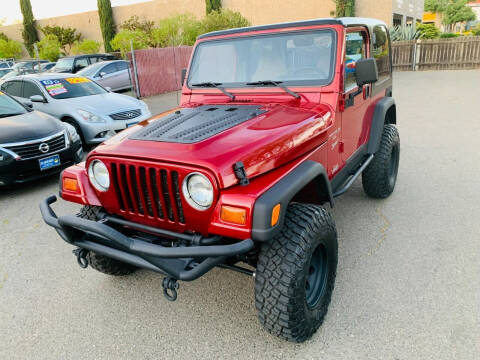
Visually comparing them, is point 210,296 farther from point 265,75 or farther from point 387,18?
point 387,18

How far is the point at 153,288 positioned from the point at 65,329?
67cm

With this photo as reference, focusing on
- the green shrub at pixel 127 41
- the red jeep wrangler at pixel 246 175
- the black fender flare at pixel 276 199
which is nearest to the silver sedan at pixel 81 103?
the red jeep wrangler at pixel 246 175

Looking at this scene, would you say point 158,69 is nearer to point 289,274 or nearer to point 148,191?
point 148,191

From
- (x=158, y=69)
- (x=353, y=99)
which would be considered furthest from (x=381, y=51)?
(x=158, y=69)

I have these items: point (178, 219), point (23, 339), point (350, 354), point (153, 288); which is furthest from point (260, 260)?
point (23, 339)

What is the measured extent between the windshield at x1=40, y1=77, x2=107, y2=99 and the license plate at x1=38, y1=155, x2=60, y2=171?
9.03 ft

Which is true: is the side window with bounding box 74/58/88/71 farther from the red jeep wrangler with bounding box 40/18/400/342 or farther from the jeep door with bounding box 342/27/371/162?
the jeep door with bounding box 342/27/371/162

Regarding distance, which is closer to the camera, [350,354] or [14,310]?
[350,354]

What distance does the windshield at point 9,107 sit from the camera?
5.80 m

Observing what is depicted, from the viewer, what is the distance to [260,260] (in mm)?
2242

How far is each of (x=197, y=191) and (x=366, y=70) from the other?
1.81 meters

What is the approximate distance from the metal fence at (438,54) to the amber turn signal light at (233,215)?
60.6 ft

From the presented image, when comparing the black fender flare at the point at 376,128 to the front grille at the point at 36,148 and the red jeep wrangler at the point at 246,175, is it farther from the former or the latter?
the front grille at the point at 36,148

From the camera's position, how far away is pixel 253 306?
278cm
